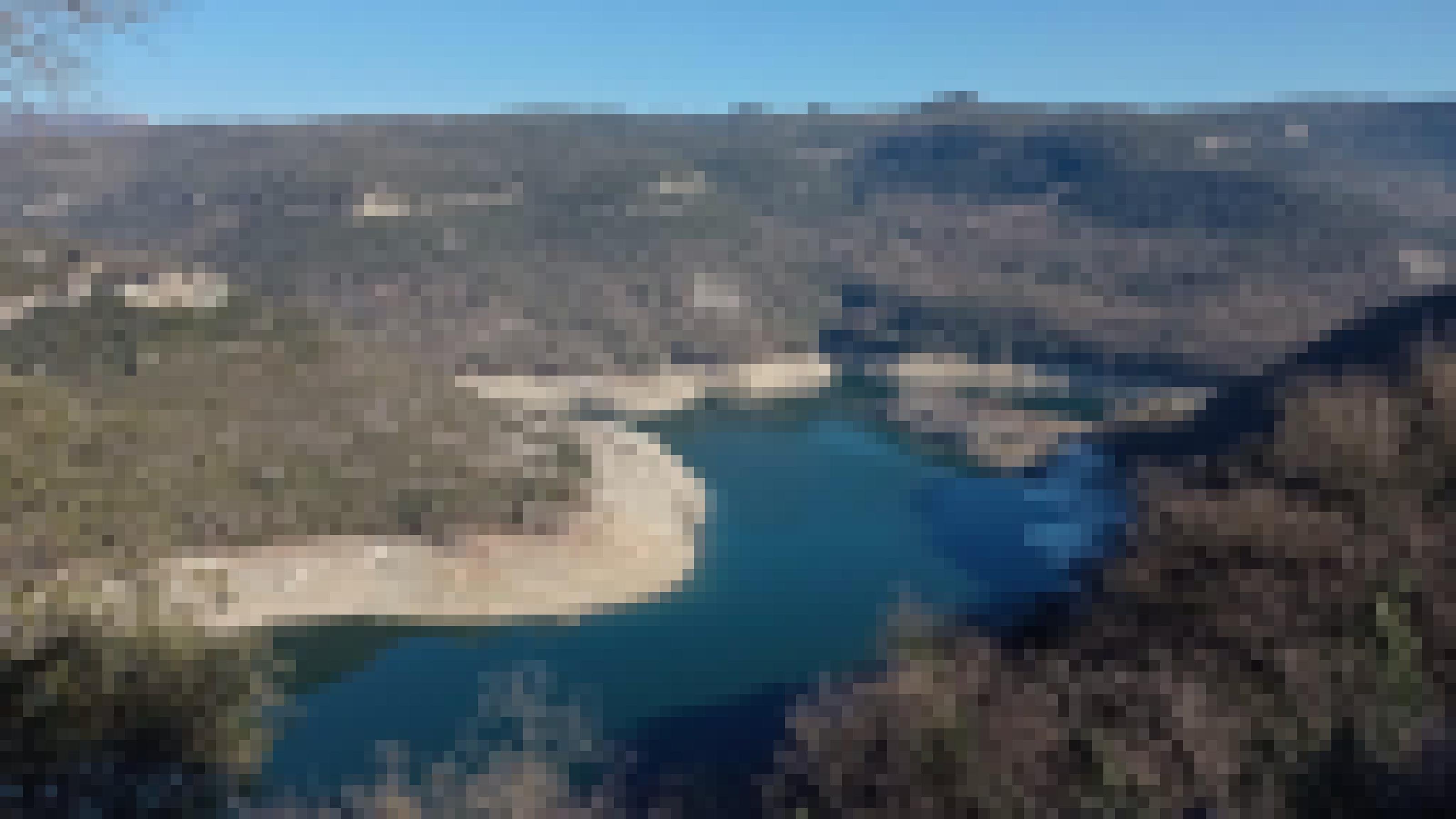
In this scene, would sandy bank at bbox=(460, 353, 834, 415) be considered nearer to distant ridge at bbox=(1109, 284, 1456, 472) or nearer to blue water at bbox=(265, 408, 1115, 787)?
blue water at bbox=(265, 408, 1115, 787)

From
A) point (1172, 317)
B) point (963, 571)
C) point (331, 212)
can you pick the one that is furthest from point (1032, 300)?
point (331, 212)

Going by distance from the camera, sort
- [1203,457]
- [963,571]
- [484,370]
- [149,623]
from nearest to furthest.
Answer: [149,623], [1203,457], [963,571], [484,370]

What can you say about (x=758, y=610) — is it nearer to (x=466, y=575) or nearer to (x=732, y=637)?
(x=732, y=637)

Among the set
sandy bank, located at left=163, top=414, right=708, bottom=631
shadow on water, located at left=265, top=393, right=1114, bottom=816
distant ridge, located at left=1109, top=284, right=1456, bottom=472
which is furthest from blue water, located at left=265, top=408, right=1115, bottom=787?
distant ridge, located at left=1109, top=284, right=1456, bottom=472

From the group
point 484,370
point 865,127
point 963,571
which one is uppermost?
Result: point 865,127

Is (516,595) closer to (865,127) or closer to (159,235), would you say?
(159,235)

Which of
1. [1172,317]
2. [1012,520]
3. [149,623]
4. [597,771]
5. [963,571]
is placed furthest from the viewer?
[1172,317]

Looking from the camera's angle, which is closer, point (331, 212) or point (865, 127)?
point (331, 212)
